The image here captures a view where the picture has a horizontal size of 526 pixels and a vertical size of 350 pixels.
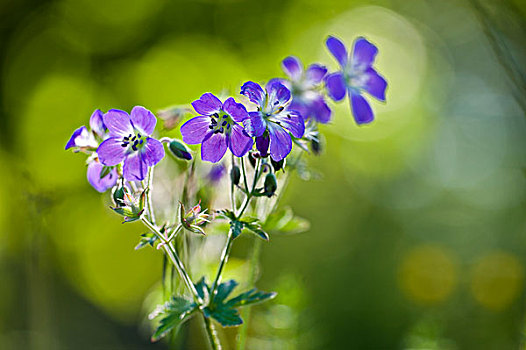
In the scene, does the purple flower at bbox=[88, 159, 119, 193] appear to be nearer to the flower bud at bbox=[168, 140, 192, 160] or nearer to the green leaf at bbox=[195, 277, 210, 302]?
the flower bud at bbox=[168, 140, 192, 160]

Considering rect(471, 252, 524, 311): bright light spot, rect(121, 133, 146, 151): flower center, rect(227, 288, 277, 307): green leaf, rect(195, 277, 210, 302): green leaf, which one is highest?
rect(121, 133, 146, 151): flower center

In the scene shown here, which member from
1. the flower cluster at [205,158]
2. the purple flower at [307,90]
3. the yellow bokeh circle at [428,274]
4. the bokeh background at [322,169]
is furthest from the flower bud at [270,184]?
the yellow bokeh circle at [428,274]

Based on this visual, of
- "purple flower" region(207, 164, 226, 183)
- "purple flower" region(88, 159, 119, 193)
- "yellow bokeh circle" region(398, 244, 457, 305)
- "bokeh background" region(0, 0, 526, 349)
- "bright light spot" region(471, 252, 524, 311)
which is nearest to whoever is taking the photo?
"purple flower" region(88, 159, 119, 193)

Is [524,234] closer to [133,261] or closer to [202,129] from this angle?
[202,129]

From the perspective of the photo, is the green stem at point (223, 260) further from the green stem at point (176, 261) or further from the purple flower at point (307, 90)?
the purple flower at point (307, 90)

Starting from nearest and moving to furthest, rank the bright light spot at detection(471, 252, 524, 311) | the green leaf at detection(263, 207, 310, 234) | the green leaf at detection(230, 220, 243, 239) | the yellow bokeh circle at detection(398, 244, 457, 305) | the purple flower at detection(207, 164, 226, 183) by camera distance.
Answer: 1. the green leaf at detection(230, 220, 243, 239)
2. the green leaf at detection(263, 207, 310, 234)
3. the purple flower at detection(207, 164, 226, 183)
4. the bright light spot at detection(471, 252, 524, 311)
5. the yellow bokeh circle at detection(398, 244, 457, 305)

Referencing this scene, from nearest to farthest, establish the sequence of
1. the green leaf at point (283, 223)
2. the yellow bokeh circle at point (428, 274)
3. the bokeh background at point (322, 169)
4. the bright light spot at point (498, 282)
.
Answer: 1. the green leaf at point (283, 223)
2. the bright light spot at point (498, 282)
3. the yellow bokeh circle at point (428, 274)
4. the bokeh background at point (322, 169)

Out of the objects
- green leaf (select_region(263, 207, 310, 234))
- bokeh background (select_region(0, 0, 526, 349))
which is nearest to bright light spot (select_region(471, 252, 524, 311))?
bokeh background (select_region(0, 0, 526, 349))
